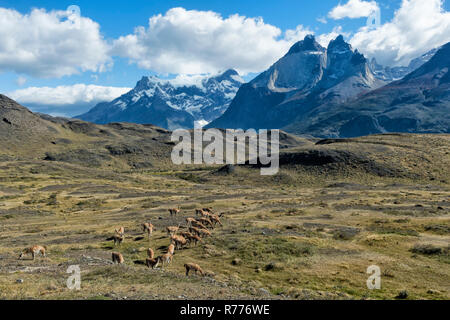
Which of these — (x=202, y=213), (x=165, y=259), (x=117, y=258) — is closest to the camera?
(x=117, y=258)

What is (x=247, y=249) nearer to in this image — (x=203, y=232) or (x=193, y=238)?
(x=193, y=238)

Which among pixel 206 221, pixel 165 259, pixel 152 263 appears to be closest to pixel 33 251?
pixel 152 263

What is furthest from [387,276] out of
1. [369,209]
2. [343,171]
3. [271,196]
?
[343,171]

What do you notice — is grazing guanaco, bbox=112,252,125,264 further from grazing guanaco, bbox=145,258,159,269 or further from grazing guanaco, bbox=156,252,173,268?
grazing guanaco, bbox=156,252,173,268

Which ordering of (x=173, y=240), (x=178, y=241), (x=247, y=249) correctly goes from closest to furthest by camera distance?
(x=247, y=249)
(x=173, y=240)
(x=178, y=241)

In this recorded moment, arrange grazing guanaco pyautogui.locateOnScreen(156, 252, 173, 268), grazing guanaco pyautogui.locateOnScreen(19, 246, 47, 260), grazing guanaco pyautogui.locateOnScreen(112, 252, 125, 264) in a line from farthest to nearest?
grazing guanaco pyautogui.locateOnScreen(19, 246, 47, 260) → grazing guanaco pyautogui.locateOnScreen(156, 252, 173, 268) → grazing guanaco pyautogui.locateOnScreen(112, 252, 125, 264)

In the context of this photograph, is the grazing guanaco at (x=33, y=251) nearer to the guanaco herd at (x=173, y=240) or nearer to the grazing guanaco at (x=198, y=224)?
the guanaco herd at (x=173, y=240)

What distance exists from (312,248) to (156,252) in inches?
562

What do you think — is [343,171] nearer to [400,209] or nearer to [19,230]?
[400,209]


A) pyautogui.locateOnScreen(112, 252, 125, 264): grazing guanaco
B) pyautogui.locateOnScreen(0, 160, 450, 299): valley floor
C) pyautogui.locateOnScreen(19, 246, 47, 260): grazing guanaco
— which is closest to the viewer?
pyautogui.locateOnScreen(0, 160, 450, 299): valley floor

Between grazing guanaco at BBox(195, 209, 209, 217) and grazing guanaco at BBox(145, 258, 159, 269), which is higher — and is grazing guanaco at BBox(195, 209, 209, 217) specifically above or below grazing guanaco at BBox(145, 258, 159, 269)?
above

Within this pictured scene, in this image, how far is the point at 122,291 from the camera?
665 inches

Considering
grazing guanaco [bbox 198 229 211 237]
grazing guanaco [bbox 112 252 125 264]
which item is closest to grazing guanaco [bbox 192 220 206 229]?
grazing guanaco [bbox 198 229 211 237]

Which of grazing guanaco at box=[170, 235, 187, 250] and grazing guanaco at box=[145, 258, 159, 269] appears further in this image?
grazing guanaco at box=[170, 235, 187, 250]
